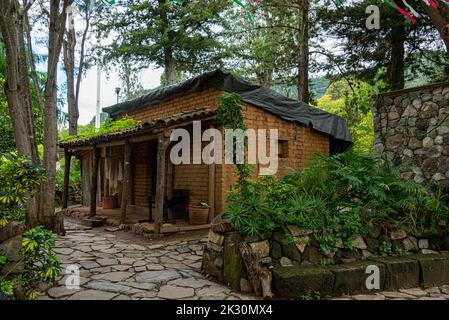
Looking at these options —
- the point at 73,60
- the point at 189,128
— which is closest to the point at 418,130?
the point at 189,128

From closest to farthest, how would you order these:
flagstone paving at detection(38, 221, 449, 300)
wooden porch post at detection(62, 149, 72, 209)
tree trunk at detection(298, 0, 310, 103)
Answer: flagstone paving at detection(38, 221, 449, 300) → wooden porch post at detection(62, 149, 72, 209) → tree trunk at detection(298, 0, 310, 103)

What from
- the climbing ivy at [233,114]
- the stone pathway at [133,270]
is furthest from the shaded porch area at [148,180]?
the climbing ivy at [233,114]

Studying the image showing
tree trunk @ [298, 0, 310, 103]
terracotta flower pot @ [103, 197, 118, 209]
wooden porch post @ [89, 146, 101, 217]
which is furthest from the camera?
tree trunk @ [298, 0, 310, 103]

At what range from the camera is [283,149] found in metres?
8.77

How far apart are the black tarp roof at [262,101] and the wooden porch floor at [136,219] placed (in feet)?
10.7

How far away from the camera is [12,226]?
3.69 meters

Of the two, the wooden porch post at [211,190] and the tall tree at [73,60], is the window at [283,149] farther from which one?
the tall tree at [73,60]

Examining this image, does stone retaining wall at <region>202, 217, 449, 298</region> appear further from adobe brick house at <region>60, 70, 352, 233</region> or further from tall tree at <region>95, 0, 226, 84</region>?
tall tree at <region>95, 0, 226, 84</region>

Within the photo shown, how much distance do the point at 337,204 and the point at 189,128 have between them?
4372 millimetres

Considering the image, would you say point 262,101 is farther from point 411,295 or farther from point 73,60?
point 73,60

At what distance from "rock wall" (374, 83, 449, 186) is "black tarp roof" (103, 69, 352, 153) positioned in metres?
2.00

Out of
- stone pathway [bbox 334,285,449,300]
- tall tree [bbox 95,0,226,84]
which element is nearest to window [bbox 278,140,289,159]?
stone pathway [bbox 334,285,449,300]

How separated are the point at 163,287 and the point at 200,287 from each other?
1.49 feet

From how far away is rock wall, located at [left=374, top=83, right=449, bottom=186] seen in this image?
638 centimetres
